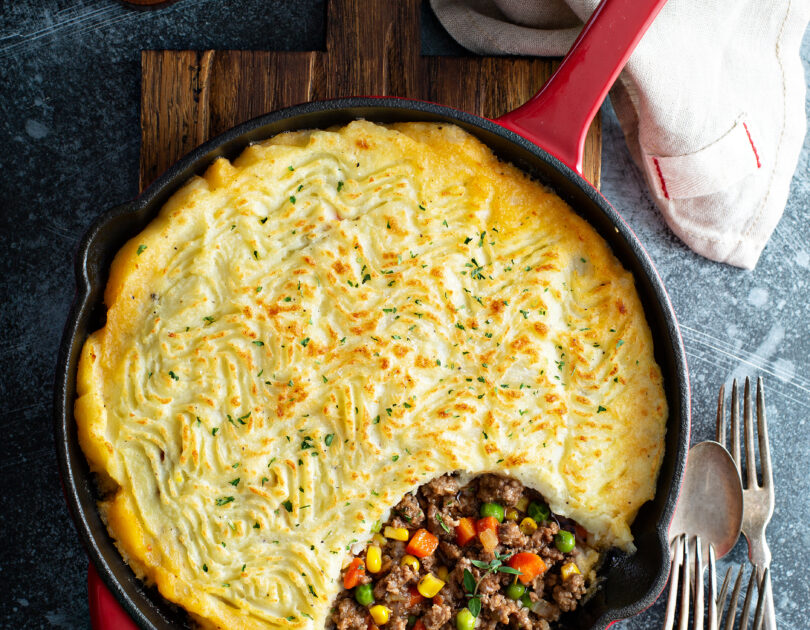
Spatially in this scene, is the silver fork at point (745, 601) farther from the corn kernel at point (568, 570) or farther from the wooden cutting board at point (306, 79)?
the wooden cutting board at point (306, 79)

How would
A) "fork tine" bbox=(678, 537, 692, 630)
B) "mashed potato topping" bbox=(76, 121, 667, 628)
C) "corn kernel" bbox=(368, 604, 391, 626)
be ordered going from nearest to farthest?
1. "mashed potato topping" bbox=(76, 121, 667, 628)
2. "corn kernel" bbox=(368, 604, 391, 626)
3. "fork tine" bbox=(678, 537, 692, 630)

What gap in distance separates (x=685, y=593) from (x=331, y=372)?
228 centimetres

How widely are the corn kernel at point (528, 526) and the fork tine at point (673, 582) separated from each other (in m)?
0.97

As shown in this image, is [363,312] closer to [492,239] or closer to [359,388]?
[359,388]

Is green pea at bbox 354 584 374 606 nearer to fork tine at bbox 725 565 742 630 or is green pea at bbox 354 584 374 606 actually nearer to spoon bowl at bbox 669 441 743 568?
spoon bowl at bbox 669 441 743 568

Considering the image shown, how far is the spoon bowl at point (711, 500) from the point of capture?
4.09 meters

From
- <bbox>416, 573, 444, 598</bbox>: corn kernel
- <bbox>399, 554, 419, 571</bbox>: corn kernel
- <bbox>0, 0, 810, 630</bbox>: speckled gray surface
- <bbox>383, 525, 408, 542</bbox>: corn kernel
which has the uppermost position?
<bbox>0, 0, 810, 630</bbox>: speckled gray surface

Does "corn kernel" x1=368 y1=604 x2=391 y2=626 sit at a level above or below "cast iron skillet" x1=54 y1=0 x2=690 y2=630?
below

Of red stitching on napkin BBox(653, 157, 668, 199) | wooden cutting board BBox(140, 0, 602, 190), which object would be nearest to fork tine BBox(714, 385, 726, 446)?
red stitching on napkin BBox(653, 157, 668, 199)

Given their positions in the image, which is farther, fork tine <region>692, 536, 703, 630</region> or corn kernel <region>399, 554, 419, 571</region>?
fork tine <region>692, 536, 703, 630</region>

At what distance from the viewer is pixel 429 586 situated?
3518 mm

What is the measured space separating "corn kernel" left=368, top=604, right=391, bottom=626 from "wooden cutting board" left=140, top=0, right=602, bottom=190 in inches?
98.0

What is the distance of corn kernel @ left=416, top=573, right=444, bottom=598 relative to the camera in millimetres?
3518

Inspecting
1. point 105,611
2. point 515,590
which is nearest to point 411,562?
point 515,590
